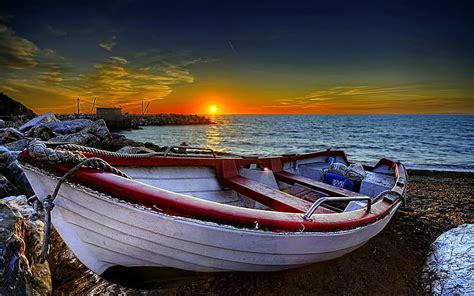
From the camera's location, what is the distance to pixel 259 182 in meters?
4.71

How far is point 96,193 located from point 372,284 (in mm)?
3226

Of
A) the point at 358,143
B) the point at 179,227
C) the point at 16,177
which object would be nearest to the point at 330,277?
the point at 179,227

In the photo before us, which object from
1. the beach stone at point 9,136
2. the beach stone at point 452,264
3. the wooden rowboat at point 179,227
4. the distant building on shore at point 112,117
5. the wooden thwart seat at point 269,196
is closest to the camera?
the wooden rowboat at point 179,227

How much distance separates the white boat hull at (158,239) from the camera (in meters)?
2.12

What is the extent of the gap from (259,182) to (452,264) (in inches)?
109

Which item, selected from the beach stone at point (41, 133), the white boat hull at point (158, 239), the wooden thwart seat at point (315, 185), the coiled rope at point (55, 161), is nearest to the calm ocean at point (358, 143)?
the beach stone at point (41, 133)

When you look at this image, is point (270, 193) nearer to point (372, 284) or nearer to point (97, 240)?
point (372, 284)

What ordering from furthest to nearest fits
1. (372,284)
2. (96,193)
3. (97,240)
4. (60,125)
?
1. (60,125)
2. (372,284)
3. (97,240)
4. (96,193)

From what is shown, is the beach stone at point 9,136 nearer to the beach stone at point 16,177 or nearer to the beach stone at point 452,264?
the beach stone at point 16,177

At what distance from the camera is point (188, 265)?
2.43m

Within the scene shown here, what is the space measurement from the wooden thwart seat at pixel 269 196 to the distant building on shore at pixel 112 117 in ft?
142

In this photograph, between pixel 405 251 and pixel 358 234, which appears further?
pixel 405 251

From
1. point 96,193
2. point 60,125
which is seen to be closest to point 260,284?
point 96,193

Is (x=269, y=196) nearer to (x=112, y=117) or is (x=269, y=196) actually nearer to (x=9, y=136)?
(x=9, y=136)
